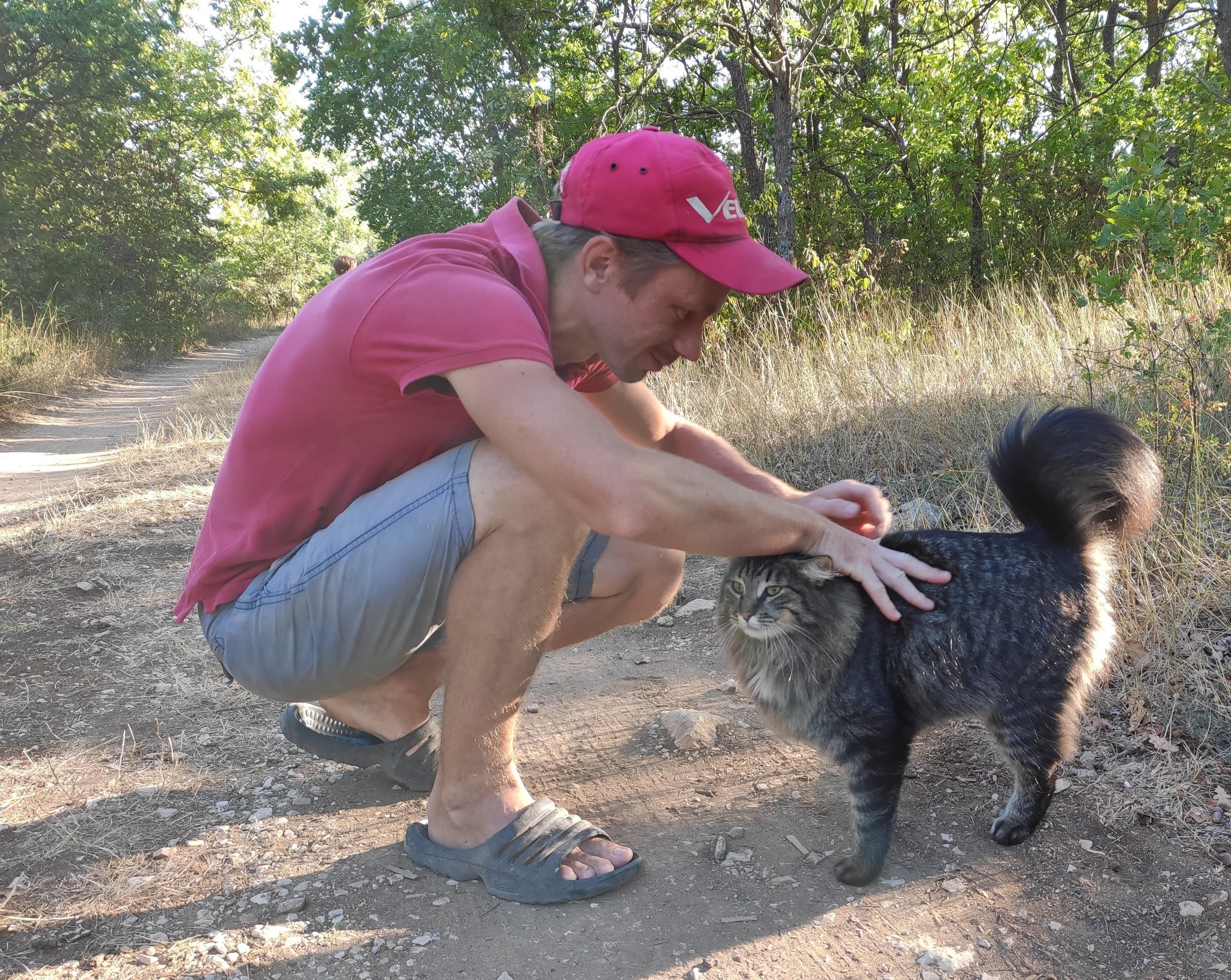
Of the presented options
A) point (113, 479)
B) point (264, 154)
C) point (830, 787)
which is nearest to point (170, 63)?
point (264, 154)

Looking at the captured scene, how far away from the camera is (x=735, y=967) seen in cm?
183

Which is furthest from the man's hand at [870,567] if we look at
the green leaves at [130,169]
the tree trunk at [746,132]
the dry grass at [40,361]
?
the green leaves at [130,169]

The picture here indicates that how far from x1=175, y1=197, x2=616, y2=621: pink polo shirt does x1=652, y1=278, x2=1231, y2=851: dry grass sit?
2.11 meters

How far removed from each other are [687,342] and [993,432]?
2848 millimetres

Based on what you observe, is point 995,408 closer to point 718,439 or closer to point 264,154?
point 718,439

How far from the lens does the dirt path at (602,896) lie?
186cm

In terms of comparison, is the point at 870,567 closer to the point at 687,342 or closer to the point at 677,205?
the point at 687,342

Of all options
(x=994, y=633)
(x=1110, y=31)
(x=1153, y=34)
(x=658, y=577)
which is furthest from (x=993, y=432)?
(x=1110, y=31)

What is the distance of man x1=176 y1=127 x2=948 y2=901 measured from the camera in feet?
6.00

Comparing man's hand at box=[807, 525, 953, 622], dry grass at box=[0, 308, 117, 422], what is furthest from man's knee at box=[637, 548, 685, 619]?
dry grass at box=[0, 308, 117, 422]

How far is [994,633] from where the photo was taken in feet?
7.12

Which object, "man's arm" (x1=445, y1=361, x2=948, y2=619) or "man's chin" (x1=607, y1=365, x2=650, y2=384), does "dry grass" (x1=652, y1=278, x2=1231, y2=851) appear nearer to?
"man's arm" (x1=445, y1=361, x2=948, y2=619)

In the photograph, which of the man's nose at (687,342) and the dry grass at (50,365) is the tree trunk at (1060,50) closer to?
the man's nose at (687,342)

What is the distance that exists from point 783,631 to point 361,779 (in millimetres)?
1465
